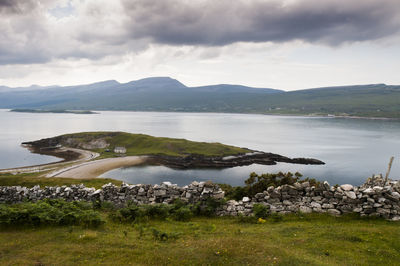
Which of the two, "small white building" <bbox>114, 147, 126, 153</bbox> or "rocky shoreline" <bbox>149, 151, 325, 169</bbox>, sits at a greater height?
"small white building" <bbox>114, 147, 126, 153</bbox>

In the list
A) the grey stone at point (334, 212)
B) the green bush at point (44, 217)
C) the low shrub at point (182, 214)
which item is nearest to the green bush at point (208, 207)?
the low shrub at point (182, 214)

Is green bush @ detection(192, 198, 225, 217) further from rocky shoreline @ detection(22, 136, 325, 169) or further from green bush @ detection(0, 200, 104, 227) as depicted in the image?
rocky shoreline @ detection(22, 136, 325, 169)

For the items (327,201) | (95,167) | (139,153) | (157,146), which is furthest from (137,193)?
(157,146)

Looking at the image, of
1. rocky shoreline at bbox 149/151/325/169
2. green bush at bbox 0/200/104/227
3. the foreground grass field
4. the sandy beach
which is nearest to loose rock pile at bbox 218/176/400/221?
the foreground grass field

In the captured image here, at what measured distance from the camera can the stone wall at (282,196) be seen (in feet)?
55.2

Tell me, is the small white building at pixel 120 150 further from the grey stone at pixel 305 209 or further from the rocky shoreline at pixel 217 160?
the grey stone at pixel 305 209

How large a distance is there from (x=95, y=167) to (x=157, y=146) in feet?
123

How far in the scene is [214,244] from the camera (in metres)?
12.6

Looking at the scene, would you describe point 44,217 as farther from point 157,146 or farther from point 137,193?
point 157,146

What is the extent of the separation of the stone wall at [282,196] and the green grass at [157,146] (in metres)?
91.9

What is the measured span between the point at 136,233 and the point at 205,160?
9233 cm

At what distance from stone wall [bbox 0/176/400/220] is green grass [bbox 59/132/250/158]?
91.9m

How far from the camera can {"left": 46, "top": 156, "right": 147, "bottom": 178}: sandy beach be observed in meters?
83.9

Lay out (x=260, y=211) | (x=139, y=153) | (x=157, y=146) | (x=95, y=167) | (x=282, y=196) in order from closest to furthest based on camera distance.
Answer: (x=260, y=211) → (x=282, y=196) → (x=95, y=167) → (x=139, y=153) → (x=157, y=146)
